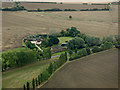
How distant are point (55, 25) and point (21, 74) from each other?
3969 cm

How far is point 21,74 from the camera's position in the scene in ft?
87.3

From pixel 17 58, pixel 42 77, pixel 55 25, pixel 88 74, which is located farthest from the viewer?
pixel 55 25

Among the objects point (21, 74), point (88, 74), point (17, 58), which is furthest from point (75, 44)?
point (21, 74)

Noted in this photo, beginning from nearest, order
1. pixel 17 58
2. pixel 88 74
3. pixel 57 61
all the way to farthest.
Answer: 1. pixel 88 74
2. pixel 17 58
3. pixel 57 61

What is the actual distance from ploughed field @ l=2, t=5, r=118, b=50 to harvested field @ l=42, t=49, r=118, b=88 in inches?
759

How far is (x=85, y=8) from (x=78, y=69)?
74.4 m

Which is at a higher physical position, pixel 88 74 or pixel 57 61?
pixel 57 61

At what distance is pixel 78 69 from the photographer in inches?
1110

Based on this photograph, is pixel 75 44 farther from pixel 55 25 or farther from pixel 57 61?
pixel 55 25

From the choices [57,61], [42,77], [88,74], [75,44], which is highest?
[75,44]

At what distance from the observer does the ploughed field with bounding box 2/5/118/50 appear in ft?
163

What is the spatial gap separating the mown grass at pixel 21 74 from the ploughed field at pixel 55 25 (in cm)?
1308

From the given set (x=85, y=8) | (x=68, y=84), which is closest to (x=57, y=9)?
(x=85, y=8)

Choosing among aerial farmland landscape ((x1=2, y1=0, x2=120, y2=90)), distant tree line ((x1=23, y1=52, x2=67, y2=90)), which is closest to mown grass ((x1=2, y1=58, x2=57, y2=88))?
aerial farmland landscape ((x1=2, y1=0, x2=120, y2=90))
